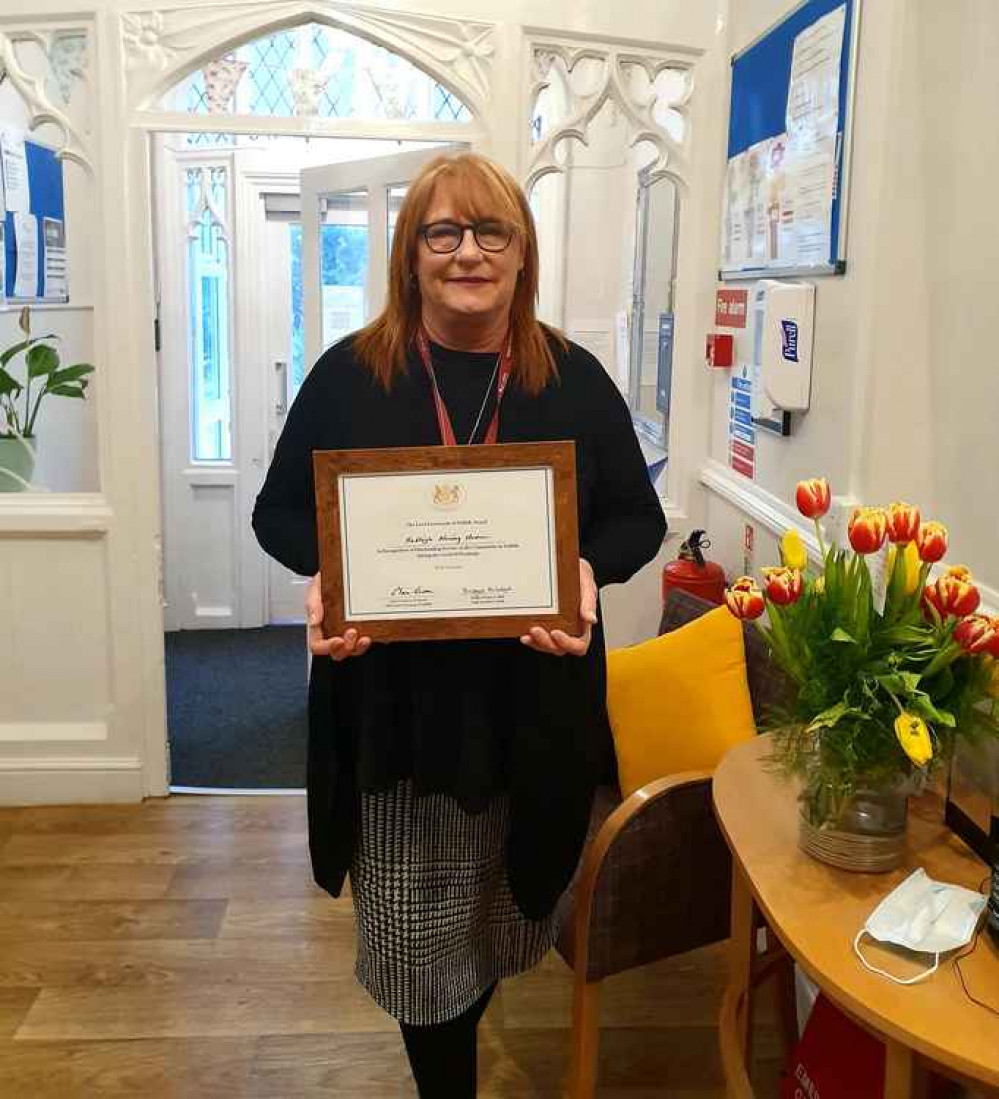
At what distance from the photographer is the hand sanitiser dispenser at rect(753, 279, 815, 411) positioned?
242 cm

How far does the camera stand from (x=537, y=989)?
8.06ft

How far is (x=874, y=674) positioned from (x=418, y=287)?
2.62ft

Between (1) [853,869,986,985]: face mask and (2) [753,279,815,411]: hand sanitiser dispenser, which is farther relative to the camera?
(2) [753,279,815,411]: hand sanitiser dispenser

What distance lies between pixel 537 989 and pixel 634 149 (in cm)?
280

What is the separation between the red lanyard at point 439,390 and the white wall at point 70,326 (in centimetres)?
192

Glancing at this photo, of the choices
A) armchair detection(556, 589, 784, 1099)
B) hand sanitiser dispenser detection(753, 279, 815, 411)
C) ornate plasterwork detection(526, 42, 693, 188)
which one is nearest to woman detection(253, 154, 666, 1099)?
armchair detection(556, 589, 784, 1099)

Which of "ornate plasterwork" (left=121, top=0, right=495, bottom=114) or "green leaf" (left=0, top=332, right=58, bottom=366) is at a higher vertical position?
"ornate plasterwork" (left=121, top=0, right=495, bottom=114)

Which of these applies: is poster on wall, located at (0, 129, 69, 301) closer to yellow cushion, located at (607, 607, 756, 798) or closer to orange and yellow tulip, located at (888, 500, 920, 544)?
yellow cushion, located at (607, 607, 756, 798)

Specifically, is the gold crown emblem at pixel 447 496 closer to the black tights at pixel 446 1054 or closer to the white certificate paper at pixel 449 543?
the white certificate paper at pixel 449 543

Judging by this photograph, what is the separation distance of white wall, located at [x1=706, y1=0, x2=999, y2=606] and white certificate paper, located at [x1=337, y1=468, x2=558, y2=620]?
0.84 m

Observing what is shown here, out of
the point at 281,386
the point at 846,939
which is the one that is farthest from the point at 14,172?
the point at 846,939

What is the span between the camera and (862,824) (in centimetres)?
146

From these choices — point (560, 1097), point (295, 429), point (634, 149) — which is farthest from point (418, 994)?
point (634, 149)

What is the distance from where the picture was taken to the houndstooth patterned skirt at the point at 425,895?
1.61m
